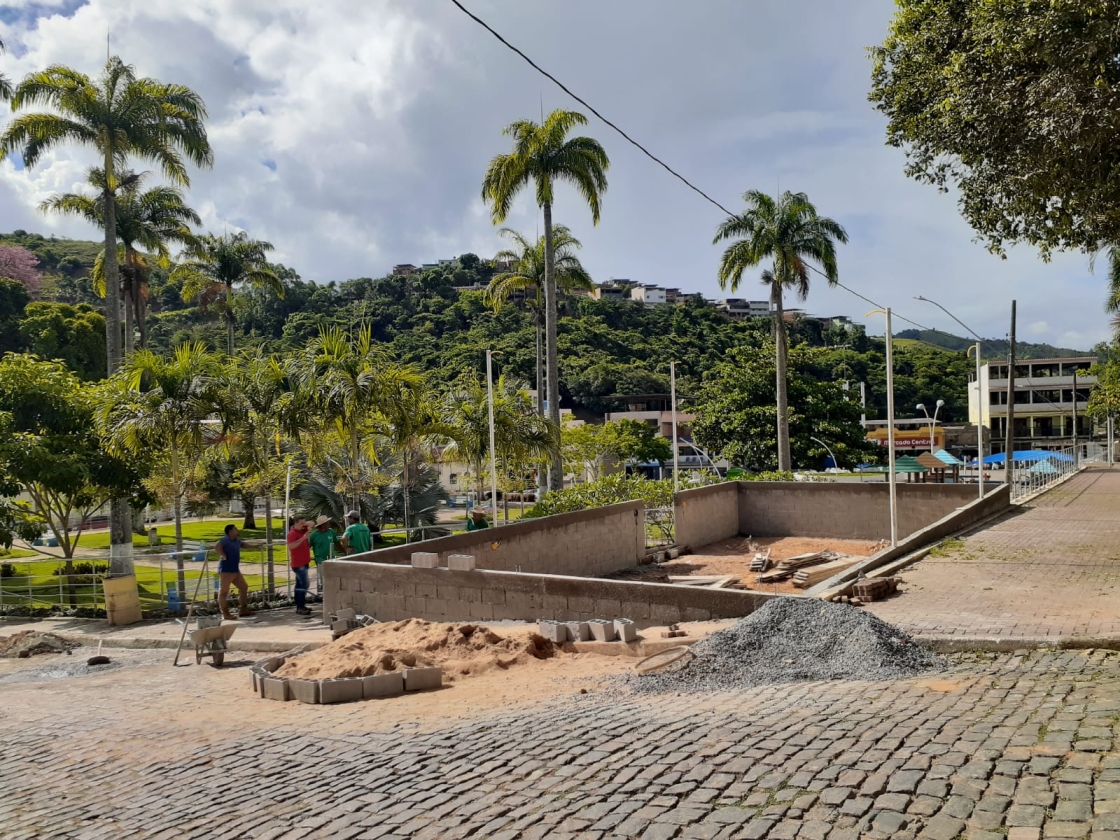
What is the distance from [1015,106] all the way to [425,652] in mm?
10154

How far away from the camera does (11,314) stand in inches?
2264

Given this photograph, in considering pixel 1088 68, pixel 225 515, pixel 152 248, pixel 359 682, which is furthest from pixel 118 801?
pixel 225 515

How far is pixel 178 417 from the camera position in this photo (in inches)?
716

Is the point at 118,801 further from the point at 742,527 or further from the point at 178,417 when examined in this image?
the point at 742,527

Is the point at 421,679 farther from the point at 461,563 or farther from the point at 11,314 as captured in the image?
the point at 11,314

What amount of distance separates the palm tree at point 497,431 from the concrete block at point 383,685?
619 inches

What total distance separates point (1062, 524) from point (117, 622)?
2097cm

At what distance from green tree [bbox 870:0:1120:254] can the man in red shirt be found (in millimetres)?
12190

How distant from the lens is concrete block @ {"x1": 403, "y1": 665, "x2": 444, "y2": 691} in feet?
29.9

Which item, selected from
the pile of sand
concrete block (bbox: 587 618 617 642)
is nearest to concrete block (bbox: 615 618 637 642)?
concrete block (bbox: 587 618 617 642)

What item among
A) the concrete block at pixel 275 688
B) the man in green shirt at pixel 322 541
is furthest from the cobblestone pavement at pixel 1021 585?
the man in green shirt at pixel 322 541

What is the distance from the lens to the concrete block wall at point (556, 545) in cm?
1504

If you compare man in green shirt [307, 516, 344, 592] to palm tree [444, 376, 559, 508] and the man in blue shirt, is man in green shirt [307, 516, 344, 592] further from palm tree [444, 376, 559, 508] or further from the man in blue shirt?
palm tree [444, 376, 559, 508]

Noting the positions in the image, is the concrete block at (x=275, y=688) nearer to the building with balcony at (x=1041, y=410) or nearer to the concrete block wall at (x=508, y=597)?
the concrete block wall at (x=508, y=597)
